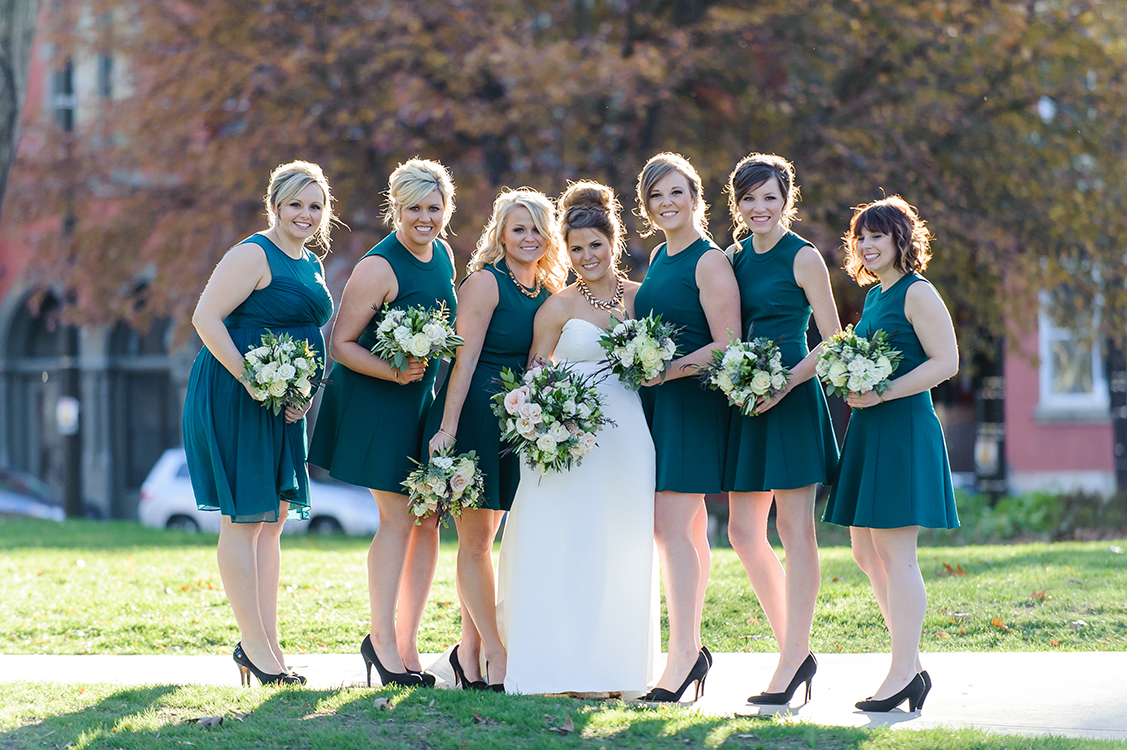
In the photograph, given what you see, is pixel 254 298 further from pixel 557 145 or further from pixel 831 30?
pixel 831 30

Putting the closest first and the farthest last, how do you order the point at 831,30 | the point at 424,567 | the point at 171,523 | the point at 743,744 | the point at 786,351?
1. the point at 743,744
2. the point at 786,351
3. the point at 424,567
4. the point at 831,30
5. the point at 171,523

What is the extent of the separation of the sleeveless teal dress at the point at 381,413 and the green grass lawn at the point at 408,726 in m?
0.99

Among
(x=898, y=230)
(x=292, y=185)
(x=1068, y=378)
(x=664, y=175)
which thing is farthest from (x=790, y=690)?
(x=1068, y=378)

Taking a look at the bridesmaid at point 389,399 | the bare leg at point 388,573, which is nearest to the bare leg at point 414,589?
the bridesmaid at point 389,399

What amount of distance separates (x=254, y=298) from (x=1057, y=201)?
10.6 m

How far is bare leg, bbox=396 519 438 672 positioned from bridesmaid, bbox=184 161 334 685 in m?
0.50

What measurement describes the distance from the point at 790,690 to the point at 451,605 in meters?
3.07

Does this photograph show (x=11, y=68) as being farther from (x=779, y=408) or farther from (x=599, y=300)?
(x=779, y=408)

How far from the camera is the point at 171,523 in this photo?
16406 mm

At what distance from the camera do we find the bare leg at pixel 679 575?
4.97m

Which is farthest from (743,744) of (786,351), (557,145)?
(557,145)

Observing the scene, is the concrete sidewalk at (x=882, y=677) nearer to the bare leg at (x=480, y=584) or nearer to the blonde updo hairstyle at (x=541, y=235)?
the bare leg at (x=480, y=584)

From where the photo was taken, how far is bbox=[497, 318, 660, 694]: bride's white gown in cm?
501

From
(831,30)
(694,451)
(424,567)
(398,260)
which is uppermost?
(831,30)
